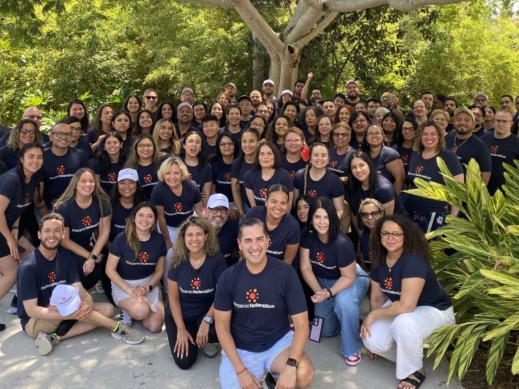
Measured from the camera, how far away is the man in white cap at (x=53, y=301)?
399cm

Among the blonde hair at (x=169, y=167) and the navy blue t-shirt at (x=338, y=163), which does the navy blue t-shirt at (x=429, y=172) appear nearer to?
the navy blue t-shirt at (x=338, y=163)

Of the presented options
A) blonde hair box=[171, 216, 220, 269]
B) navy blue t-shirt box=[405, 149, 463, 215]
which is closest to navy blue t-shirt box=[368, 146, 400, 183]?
navy blue t-shirt box=[405, 149, 463, 215]

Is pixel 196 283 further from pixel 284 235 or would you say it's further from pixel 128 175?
pixel 128 175

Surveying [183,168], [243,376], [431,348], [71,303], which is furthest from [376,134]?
[71,303]

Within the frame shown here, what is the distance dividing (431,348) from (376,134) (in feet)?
9.05

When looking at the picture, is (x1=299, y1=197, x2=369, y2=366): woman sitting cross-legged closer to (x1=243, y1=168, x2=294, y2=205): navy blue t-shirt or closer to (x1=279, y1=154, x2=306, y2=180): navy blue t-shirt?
(x1=243, y1=168, x2=294, y2=205): navy blue t-shirt

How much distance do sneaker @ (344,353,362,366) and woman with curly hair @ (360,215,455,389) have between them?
6.2 inches

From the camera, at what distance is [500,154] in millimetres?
6246

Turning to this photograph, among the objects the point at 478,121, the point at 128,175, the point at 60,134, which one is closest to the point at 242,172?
the point at 128,175

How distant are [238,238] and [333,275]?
119cm

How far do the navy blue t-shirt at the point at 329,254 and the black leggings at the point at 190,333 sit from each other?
3.59 ft

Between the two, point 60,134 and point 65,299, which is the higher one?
point 60,134

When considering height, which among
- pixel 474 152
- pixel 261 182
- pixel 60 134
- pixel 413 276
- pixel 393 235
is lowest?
pixel 413 276

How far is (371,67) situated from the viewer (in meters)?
14.1
